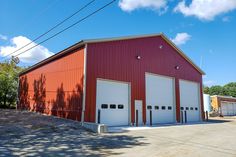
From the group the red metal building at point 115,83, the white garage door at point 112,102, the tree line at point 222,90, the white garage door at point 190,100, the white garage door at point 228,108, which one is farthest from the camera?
the tree line at point 222,90

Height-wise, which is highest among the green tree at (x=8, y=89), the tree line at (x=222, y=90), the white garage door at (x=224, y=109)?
the tree line at (x=222, y=90)

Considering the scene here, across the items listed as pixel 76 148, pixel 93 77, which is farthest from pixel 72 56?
pixel 76 148

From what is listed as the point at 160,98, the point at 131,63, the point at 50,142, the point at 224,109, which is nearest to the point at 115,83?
the point at 131,63

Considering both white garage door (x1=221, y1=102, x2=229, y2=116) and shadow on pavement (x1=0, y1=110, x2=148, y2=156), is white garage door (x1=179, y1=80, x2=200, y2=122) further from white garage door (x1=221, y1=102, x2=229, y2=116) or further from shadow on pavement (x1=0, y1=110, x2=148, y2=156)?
white garage door (x1=221, y1=102, x2=229, y2=116)

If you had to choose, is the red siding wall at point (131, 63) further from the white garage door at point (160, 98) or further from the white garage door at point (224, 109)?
the white garage door at point (224, 109)

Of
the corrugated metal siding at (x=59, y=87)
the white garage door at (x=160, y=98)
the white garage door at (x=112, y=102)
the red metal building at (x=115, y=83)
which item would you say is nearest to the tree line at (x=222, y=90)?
the red metal building at (x=115, y=83)

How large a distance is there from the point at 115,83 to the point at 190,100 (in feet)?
35.5

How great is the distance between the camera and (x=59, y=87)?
17.6 m

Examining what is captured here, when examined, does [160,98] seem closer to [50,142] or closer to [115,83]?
[115,83]

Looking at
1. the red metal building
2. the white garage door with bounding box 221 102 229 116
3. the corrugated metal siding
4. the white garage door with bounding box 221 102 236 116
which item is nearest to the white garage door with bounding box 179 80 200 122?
the red metal building

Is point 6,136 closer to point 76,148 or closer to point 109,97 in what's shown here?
point 76,148

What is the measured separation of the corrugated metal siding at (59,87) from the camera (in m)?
15.6

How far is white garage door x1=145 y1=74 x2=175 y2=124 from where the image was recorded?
19.6 m

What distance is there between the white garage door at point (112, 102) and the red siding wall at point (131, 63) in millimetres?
438
